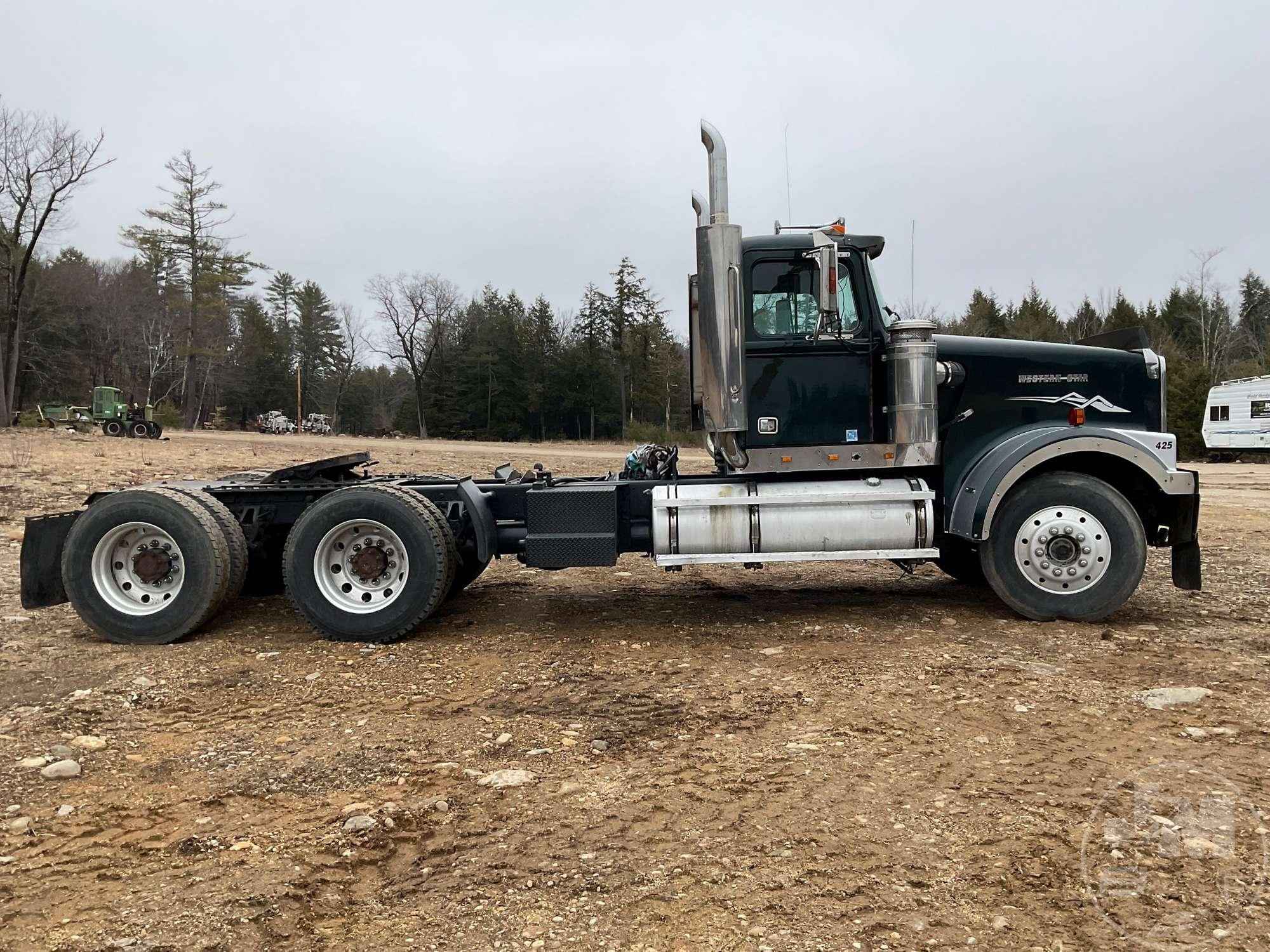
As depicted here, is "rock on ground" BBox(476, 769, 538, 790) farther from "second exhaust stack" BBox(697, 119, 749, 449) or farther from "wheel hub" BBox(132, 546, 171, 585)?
"wheel hub" BBox(132, 546, 171, 585)

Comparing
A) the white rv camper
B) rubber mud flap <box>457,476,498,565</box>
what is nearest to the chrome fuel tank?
rubber mud flap <box>457,476,498,565</box>

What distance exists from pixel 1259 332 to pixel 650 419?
133ft

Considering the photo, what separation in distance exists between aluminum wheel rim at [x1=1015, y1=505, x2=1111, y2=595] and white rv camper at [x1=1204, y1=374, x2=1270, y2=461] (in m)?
25.6

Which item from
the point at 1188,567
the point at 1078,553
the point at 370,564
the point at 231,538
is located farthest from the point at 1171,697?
the point at 231,538

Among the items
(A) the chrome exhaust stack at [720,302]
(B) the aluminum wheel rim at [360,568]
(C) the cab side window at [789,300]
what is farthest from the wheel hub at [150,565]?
(C) the cab side window at [789,300]

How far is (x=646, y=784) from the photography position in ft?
11.2

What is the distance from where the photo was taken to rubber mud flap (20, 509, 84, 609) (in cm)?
570

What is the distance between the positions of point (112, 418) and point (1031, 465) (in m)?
32.8

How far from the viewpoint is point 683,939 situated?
2375 millimetres

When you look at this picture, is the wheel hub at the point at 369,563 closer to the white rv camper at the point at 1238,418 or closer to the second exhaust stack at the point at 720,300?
the second exhaust stack at the point at 720,300

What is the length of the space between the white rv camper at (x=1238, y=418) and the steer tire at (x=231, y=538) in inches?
1167

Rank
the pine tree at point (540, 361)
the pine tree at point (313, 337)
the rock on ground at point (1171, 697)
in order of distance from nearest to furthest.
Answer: the rock on ground at point (1171, 697) < the pine tree at point (540, 361) < the pine tree at point (313, 337)

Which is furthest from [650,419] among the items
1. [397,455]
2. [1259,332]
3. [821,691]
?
[821,691]

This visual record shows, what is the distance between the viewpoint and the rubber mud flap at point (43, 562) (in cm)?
570
